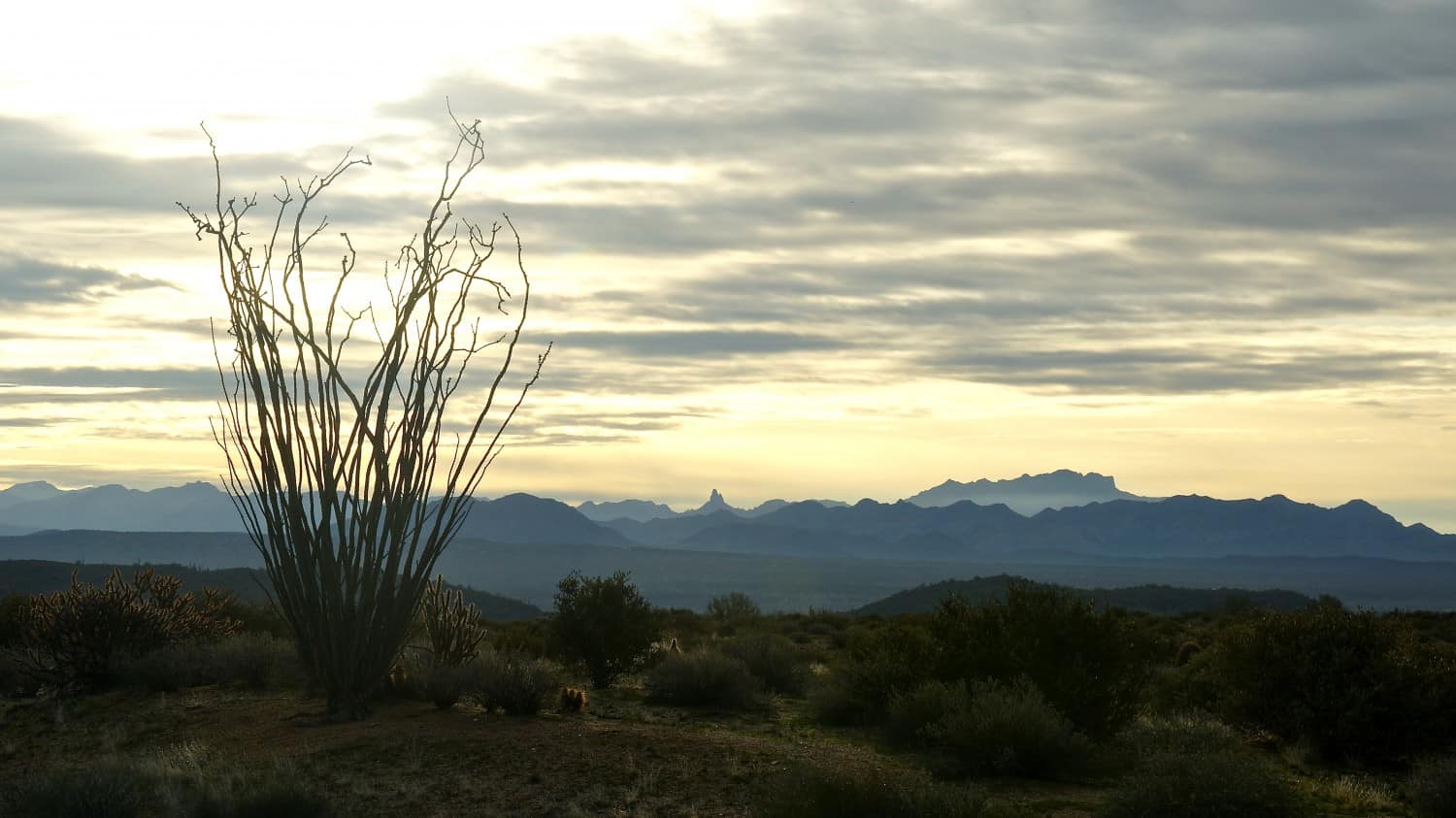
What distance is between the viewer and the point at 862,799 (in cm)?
1057

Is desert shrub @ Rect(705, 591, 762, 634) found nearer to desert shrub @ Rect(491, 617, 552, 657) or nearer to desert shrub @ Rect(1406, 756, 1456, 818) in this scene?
desert shrub @ Rect(491, 617, 552, 657)

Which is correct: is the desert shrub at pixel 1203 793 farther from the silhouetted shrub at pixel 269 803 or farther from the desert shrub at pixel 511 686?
the desert shrub at pixel 511 686

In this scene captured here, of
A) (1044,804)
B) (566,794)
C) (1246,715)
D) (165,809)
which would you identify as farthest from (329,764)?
(1246,715)

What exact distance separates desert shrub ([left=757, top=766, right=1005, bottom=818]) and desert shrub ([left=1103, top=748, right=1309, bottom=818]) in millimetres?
1241

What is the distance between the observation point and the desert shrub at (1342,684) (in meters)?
15.4

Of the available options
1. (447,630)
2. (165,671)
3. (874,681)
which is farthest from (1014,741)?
(165,671)

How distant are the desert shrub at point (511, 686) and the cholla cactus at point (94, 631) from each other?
754 cm

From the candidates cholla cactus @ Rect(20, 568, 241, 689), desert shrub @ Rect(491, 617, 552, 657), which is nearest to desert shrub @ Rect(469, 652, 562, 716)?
desert shrub @ Rect(491, 617, 552, 657)

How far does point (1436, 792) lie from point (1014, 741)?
3793mm

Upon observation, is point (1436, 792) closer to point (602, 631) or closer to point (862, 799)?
point (862, 799)

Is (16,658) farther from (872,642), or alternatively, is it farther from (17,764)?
(872,642)

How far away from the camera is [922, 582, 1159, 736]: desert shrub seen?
609 inches

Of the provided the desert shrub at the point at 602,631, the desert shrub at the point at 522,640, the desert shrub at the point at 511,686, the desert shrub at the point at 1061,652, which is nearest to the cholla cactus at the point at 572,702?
the desert shrub at the point at 511,686

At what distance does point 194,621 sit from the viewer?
924 inches
